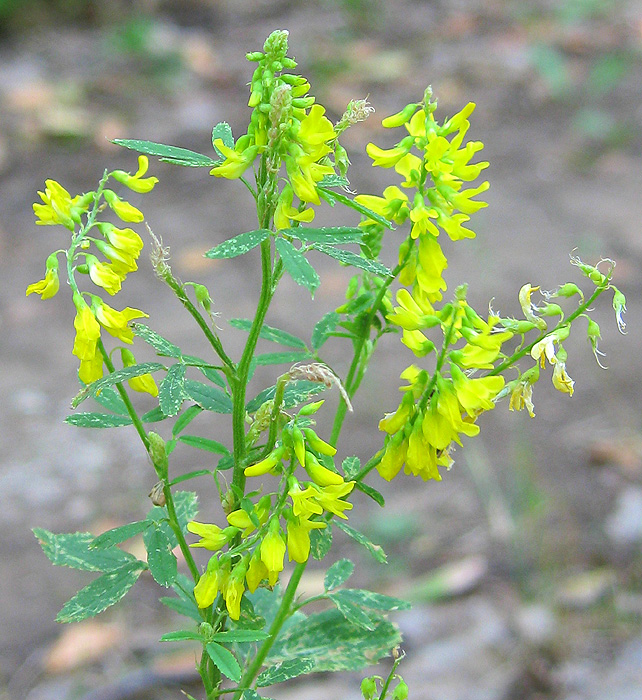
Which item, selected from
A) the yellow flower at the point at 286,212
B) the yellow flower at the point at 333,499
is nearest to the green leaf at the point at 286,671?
the yellow flower at the point at 333,499

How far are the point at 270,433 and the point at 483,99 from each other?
177 inches

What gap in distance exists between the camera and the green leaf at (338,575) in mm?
1112

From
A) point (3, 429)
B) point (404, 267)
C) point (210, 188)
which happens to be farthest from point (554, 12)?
point (404, 267)

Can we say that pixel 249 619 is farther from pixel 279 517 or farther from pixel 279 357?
pixel 279 357

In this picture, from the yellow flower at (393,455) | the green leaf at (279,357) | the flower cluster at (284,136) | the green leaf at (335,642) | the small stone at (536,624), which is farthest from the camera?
the small stone at (536,624)

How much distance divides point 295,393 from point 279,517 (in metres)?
0.13

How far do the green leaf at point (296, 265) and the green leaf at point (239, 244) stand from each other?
0.02 m

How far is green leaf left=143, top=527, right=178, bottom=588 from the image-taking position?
0.86m

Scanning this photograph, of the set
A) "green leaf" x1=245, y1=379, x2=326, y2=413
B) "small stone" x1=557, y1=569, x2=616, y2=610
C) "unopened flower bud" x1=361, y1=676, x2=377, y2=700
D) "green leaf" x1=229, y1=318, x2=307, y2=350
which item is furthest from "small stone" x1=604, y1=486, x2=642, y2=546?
"green leaf" x1=245, y1=379, x2=326, y2=413

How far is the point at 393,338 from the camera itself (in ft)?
10.4

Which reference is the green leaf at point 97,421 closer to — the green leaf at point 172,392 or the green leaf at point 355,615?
the green leaf at point 172,392

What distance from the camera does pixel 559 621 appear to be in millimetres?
2092

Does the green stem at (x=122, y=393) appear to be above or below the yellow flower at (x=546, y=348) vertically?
above

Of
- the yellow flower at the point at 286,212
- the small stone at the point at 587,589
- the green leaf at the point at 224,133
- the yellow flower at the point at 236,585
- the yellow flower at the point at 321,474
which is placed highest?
the small stone at the point at 587,589
